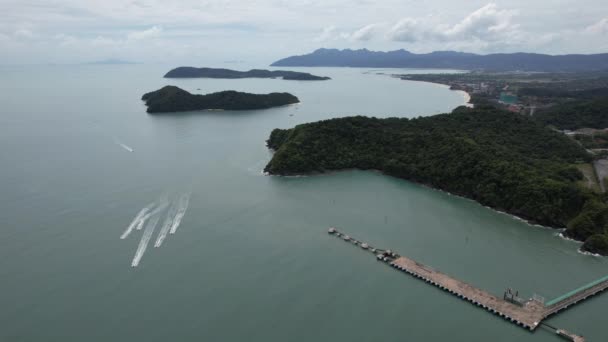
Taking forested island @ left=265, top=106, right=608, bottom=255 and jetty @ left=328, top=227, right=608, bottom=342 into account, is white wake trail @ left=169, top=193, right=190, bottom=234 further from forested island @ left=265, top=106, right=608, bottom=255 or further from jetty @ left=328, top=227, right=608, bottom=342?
jetty @ left=328, top=227, right=608, bottom=342

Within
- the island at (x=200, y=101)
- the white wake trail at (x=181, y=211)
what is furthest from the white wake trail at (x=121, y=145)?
the island at (x=200, y=101)

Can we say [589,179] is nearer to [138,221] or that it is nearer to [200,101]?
[138,221]

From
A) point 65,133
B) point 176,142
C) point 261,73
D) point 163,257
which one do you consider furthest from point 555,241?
point 261,73

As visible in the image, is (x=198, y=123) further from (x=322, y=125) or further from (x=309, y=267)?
(x=309, y=267)

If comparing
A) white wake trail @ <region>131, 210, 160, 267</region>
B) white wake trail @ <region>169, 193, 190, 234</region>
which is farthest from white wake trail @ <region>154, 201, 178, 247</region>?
white wake trail @ <region>131, 210, 160, 267</region>

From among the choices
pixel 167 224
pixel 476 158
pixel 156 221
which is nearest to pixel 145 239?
pixel 167 224

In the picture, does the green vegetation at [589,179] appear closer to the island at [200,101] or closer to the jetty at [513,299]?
the jetty at [513,299]
